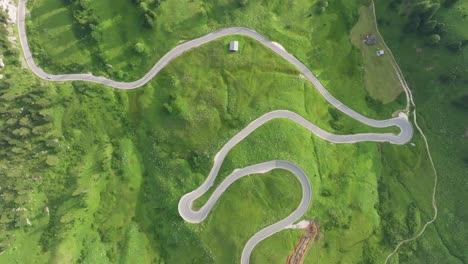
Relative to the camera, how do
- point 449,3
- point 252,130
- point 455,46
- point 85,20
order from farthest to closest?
point 449,3 → point 85,20 → point 455,46 → point 252,130

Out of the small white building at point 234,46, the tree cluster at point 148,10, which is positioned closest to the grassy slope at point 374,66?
the small white building at point 234,46

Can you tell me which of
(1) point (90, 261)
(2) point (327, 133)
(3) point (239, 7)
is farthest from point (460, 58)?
(1) point (90, 261)

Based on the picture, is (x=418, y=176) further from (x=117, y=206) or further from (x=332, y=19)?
(x=117, y=206)

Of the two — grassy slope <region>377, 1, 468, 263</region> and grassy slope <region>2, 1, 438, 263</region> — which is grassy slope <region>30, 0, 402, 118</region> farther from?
grassy slope <region>377, 1, 468, 263</region>

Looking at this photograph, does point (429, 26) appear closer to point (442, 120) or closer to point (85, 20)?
point (442, 120)

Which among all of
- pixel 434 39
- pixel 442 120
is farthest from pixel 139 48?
pixel 442 120

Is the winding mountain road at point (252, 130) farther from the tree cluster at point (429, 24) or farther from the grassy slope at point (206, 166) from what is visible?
the tree cluster at point (429, 24)

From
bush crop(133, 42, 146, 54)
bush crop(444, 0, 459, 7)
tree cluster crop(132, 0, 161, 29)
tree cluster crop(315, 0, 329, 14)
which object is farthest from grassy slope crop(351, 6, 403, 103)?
bush crop(133, 42, 146, 54)
